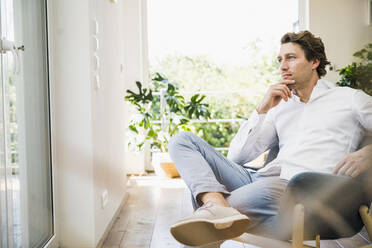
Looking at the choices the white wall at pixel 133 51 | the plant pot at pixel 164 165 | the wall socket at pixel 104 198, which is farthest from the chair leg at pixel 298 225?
the white wall at pixel 133 51

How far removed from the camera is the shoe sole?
3.49 feet

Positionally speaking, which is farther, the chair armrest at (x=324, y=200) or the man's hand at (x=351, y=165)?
the chair armrest at (x=324, y=200)

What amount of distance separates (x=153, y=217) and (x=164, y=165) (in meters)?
1.21

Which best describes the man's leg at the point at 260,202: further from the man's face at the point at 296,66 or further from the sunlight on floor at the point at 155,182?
the sunlight on floor at the point at 155,182

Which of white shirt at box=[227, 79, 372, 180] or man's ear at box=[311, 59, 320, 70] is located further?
Answer: man's ear at box=[311, 59, 320, 70]

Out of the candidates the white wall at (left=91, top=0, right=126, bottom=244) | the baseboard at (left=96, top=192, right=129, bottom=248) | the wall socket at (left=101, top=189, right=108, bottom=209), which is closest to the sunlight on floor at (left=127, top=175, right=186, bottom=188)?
the baseboard at (left=96, top=192, right=129, bottom=248)

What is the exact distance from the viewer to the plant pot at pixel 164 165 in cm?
365

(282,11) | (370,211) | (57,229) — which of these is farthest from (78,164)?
(282,11)

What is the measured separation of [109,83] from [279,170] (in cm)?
124

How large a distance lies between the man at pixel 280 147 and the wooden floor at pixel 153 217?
60 centimetres

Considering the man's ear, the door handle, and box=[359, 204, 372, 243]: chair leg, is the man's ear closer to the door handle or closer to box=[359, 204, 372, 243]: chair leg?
box=[359, 204, 372, 243]: chair leg

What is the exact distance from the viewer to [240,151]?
5.36 feet

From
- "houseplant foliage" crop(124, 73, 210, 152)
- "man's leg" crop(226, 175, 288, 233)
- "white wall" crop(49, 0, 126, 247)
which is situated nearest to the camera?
"man's leg" crop(226, 175, 288, 233)

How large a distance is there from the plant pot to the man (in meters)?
2.01
